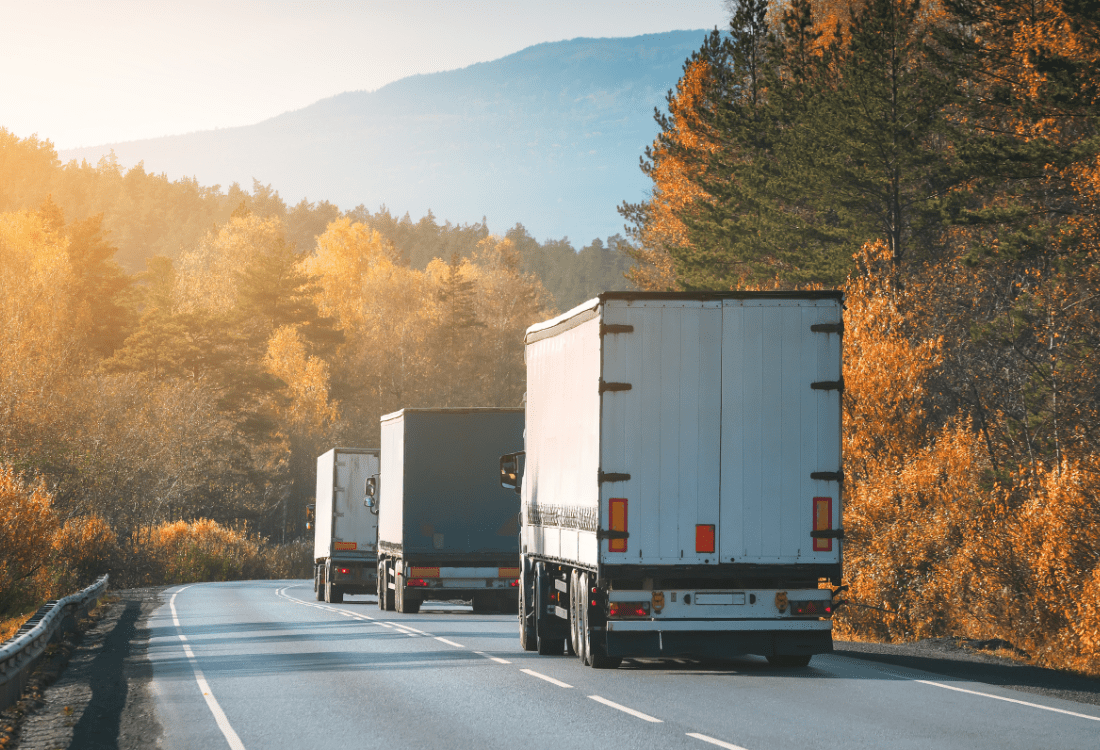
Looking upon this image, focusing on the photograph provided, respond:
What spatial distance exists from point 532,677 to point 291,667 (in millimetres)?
3115

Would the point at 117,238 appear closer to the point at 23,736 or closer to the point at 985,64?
the point at 985,64

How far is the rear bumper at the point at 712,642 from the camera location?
12719 millimetres

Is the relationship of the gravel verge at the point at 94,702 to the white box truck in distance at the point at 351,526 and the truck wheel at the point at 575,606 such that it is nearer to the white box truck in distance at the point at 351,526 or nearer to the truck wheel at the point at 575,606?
the truck wheel at the point at 575,606

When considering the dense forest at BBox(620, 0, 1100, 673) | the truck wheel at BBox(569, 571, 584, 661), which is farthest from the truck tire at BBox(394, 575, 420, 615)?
the truck wheel at BBox(569, 571, 584, 661)

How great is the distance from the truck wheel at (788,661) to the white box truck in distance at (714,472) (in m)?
1.21

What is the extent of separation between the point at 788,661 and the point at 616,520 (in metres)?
3.18

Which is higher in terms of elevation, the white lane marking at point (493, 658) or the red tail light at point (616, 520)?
the red tail light at point (616, 520)

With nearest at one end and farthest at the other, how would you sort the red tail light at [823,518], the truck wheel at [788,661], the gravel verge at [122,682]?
1. the gravel verge at [122,682]
2. the red tail light at [823,518]
3. the truck wheel at [788,661]

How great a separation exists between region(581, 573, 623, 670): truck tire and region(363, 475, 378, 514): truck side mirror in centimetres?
1559

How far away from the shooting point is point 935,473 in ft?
77.4

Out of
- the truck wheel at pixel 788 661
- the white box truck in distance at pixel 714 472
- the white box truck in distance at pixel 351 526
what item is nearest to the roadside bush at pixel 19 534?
the white box truck in distance at pixel 351 526

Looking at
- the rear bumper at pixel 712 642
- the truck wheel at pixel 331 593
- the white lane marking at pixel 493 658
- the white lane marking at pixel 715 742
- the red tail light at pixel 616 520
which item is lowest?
the truck wheel at pixel 331 593

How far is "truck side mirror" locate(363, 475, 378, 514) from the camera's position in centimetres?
2909

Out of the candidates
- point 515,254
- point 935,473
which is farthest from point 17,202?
point 935,473
